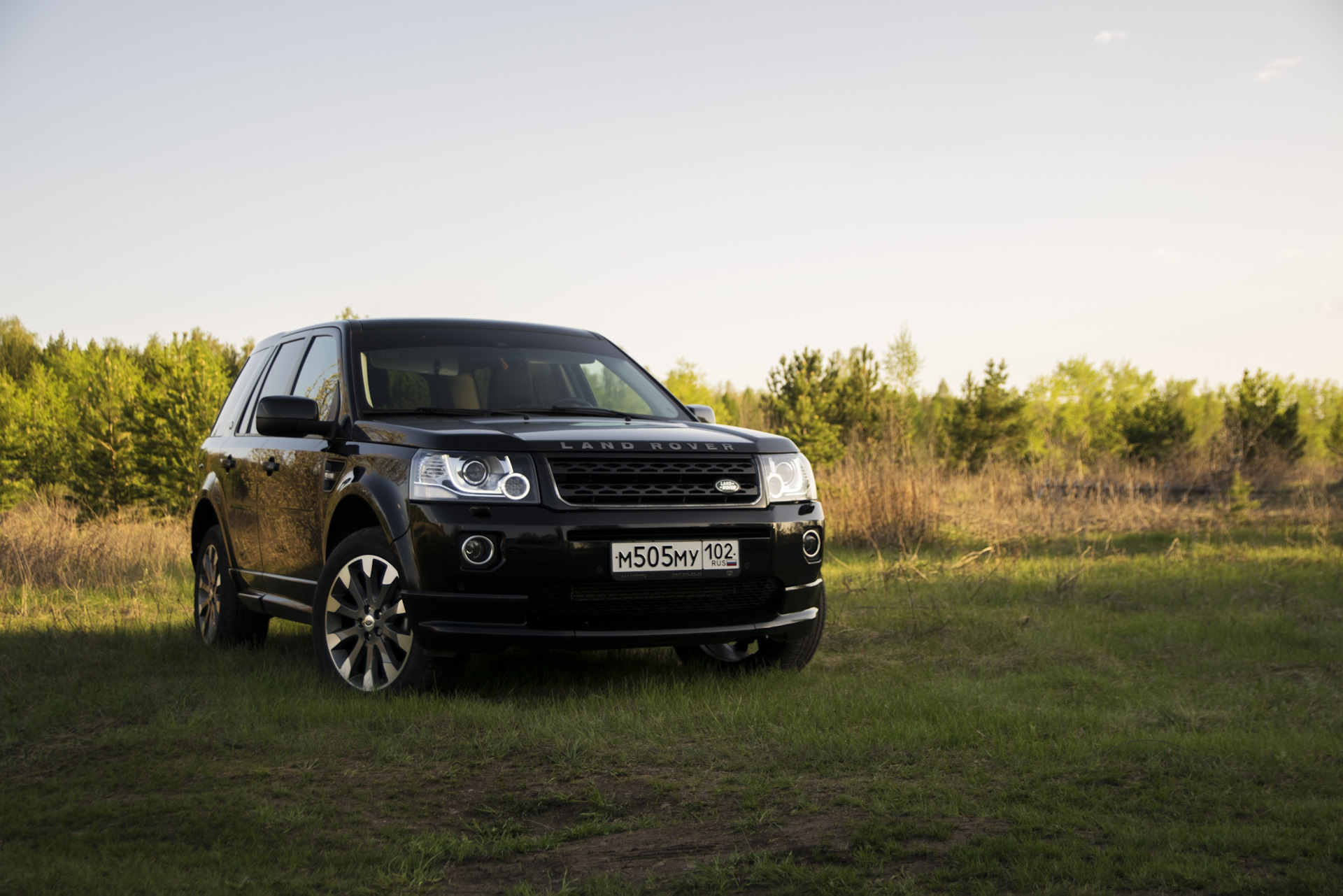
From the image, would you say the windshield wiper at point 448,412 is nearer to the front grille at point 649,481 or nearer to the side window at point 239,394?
the front grille at point 649,481

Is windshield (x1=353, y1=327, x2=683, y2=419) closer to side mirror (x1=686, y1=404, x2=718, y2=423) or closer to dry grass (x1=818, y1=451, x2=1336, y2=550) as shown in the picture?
side mirror (x1=686, y1=404, x2=718, y2=423)

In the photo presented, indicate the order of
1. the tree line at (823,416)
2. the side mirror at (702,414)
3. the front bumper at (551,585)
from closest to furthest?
the front bumper at (551,585)
the side mirror at (702,414)
the tree line at (823,416)

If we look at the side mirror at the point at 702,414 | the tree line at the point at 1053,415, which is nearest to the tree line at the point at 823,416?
the tree line at the point at 1053,415

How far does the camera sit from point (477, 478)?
4.58 meters

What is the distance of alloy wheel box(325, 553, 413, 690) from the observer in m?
4.85

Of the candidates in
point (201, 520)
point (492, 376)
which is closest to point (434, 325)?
point (492, 376)

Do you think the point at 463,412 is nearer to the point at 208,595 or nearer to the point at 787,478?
the point at 787,478

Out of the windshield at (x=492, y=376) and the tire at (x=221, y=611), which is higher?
the windshield at (x=492, y=376)

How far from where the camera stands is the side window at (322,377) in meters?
5.63

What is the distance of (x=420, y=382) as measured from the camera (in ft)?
18.3

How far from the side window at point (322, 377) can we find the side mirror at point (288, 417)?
0.22m

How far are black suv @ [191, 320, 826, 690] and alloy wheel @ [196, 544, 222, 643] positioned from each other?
0.70 metres

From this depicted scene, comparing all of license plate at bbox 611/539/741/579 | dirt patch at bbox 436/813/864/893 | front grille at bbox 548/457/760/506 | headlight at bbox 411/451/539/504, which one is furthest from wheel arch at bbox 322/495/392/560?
dirt patch at bbox 436/813/864/893

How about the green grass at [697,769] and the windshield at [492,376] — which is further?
the windshield at [492,376]
